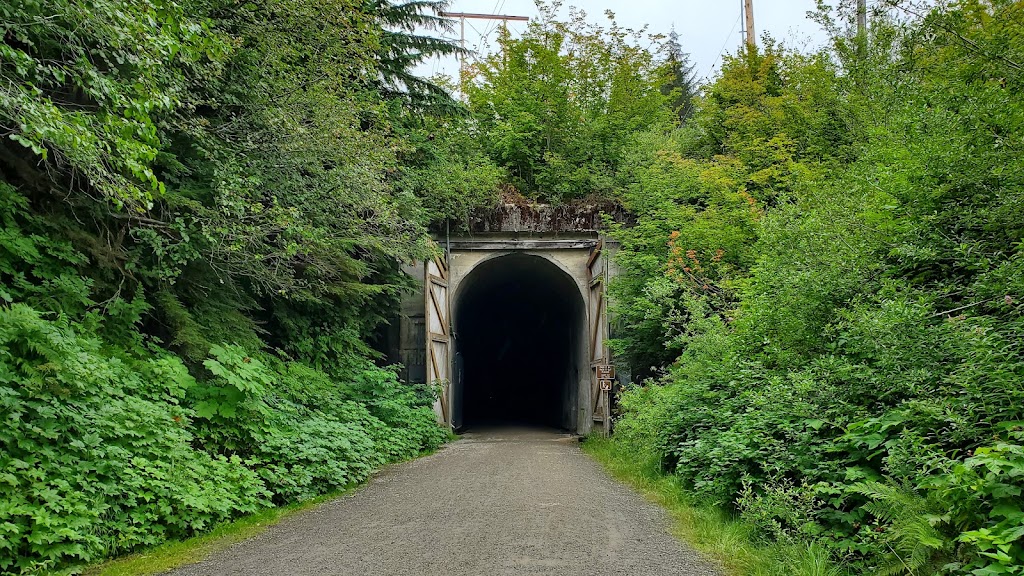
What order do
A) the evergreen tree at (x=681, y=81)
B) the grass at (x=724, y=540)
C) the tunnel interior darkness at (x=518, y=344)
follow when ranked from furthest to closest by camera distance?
1. the evergreen tree at (x=681, y=81)
2. the tunnel interior darkness at (x=518, y=344)
3. the grass at (x=724, y=540)

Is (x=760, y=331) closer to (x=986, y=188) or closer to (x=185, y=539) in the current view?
(x=986, y=188)

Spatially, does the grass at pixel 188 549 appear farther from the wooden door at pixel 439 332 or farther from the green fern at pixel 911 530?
the wooden door at pixel 439 332

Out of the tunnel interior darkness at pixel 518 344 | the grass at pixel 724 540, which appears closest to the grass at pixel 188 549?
the grass at pixel 724 540

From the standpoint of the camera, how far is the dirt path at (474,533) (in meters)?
4.08

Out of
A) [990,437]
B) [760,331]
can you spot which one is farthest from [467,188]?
[990,437]

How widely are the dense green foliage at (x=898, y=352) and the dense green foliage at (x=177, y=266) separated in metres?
4.29

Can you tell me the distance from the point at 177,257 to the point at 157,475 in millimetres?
2423

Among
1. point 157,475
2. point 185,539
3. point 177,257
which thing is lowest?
point 185,539

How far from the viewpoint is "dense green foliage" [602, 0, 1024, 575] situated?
3.32m

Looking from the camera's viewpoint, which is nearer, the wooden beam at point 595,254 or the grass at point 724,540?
the grass at point 724,540

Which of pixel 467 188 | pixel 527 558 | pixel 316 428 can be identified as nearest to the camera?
pixel 527 558

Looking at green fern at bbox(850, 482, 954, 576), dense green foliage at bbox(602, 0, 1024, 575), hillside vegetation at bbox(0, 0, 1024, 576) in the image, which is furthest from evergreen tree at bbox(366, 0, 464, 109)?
green fern at bbox(850, 482, 954, 576)

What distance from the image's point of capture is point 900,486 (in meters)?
3.59

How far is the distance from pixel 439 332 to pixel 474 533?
8.71 metres
